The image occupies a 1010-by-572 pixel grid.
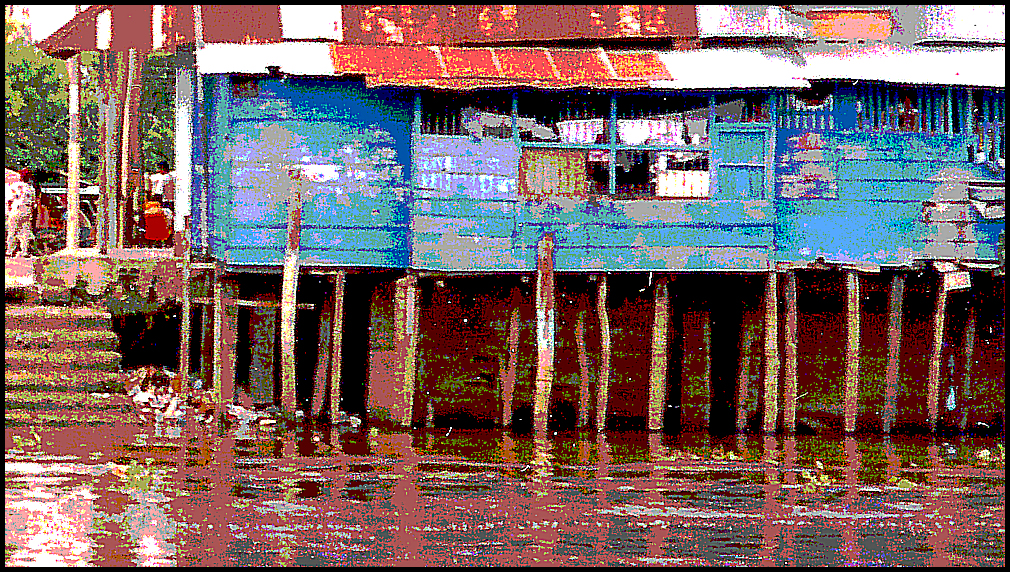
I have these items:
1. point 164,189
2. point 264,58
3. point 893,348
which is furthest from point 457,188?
point 164,189

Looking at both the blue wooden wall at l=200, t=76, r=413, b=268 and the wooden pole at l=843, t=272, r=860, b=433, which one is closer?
the blue wooden wall at l=200, t=76, r=413, b=268

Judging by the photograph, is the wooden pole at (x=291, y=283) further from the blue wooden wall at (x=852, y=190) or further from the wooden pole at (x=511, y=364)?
the blue wooden wall at (x=852, y=190)

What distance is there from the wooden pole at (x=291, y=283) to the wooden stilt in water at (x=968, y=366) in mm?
9504

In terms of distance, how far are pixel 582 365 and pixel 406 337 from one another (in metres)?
2.49

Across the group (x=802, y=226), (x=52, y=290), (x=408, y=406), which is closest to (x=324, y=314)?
(x=408, y=406)

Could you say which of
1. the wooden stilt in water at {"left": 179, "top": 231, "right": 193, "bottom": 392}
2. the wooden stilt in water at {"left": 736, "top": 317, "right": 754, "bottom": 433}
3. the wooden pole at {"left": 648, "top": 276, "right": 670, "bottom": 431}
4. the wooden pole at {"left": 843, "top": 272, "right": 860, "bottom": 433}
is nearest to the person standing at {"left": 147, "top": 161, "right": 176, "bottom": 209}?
the wooden stilt in water at {"left": 179, "top": 231, "right": 193, "bottom": 392}

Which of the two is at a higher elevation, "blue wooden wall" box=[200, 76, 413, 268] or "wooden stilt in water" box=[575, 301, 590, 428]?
"blue wooden wall" box=[200, 76, 413, 268]

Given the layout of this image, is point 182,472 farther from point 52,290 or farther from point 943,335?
point 943,335

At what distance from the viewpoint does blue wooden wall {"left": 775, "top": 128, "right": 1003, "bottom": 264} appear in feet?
71.0

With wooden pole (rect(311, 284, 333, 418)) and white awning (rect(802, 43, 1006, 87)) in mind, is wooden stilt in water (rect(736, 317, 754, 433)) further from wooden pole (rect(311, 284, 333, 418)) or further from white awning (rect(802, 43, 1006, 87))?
wooden pole (rect(311, 284, 333, 418))

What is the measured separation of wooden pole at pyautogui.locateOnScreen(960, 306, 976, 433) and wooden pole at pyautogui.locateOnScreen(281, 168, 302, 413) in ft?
31.2

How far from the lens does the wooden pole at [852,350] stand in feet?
71.0

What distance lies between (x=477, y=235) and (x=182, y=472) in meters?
5.13

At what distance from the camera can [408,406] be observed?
836 inches
